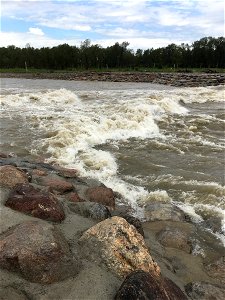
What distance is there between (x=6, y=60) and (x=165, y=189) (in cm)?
8550

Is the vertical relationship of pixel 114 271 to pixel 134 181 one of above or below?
above

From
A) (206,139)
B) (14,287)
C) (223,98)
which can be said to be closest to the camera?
(14,287)

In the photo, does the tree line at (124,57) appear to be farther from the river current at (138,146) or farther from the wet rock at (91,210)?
the wet rock at (91,210)

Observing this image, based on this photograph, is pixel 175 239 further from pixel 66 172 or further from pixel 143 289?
pixel 66 172

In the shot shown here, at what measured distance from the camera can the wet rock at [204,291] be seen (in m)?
3.76

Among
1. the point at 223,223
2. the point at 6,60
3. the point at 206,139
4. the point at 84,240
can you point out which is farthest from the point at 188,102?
the point at 6,60

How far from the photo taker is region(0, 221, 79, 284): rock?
3.34 metres

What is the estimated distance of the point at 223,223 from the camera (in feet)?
18.8

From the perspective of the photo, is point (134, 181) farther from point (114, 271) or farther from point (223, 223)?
point (114, 271)

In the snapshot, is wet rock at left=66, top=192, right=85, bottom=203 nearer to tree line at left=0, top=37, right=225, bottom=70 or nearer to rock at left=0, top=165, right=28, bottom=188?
rock at left=0, top=165, right=28, bottom=188

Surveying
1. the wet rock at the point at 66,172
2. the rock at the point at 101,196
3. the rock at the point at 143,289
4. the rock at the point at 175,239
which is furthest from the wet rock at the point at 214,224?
the wet rock at the point at 66,172

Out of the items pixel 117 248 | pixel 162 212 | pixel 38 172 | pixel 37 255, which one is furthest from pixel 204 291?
pixel 38 172

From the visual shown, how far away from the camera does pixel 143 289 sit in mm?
3045

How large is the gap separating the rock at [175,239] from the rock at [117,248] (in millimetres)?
1044
